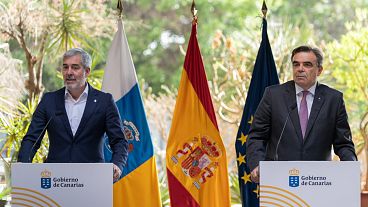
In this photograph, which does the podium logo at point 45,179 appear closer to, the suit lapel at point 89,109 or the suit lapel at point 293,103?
the suit lapel at point 89,109

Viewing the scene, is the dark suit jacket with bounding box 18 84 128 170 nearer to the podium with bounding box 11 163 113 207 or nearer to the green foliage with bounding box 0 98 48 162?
the podium with bounding box 11 163 113 207

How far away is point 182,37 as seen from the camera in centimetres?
1538

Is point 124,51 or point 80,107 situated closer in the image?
point 80,107

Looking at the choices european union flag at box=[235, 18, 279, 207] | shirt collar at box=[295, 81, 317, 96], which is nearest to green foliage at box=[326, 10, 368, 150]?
european union flag at box=[235, 18, 279, 207]

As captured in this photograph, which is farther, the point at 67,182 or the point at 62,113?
the point at 62,113

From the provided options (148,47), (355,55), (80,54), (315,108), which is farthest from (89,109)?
(148,47)

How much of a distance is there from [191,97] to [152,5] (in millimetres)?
9693

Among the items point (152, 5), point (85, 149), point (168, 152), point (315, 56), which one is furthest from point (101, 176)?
point (152, 5)

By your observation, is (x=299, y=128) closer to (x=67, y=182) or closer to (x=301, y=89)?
(x=301, y=89)

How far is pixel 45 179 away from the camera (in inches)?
148

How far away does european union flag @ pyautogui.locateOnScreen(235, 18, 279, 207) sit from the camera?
18.3ft

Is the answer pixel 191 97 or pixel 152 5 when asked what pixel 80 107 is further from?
→ pixel 152 5

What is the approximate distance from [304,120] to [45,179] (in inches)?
54.0

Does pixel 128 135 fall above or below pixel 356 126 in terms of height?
below
